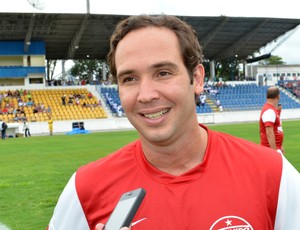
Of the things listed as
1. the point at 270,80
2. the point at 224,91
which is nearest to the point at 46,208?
the point at 224,91

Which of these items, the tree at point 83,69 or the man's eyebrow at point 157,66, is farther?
the tree at point 83,69

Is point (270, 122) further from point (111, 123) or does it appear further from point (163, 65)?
point (111, 123)

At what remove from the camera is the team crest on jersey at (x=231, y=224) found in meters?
2.08

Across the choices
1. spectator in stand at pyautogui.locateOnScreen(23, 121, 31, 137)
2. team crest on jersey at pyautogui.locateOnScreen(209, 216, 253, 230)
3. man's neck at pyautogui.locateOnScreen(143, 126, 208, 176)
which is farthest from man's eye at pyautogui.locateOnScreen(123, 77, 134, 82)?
spectator in stand at pyautogui.locateOnScreen(23, 121, 31, 137)

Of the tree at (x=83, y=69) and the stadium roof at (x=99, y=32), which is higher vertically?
the stadium roof at (x=99, y=32)

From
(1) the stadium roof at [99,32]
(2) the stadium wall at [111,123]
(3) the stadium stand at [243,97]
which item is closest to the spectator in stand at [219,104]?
(3) the stadium stand at [243,97]

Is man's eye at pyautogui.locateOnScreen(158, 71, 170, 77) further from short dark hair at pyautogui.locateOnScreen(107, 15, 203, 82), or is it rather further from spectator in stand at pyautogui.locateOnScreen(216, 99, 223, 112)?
spectator in stand at pyautogui.locateOnScreen(216, 99, 223, 112)

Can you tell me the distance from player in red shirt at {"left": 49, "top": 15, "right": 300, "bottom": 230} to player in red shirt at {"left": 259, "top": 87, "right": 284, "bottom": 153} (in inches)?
252

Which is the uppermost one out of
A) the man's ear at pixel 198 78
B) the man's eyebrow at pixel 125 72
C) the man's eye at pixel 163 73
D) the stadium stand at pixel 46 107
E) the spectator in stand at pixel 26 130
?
the man's eyebrow at pixel 125 72

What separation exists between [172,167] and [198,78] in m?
0.47

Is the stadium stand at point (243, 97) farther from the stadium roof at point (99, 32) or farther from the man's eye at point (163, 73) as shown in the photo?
the man's eye at point (163, 73)

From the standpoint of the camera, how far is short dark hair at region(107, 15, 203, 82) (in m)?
2.29

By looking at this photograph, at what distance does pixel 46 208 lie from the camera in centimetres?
829

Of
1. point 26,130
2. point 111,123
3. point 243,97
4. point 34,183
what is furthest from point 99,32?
point 34,183
